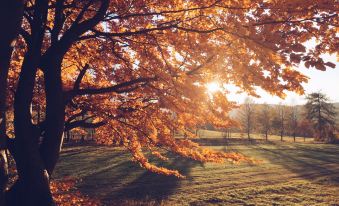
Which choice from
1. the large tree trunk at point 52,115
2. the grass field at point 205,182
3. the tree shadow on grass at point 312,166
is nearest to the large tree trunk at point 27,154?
the large tree trunk at point 52,115

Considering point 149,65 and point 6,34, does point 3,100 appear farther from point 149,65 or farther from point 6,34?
point 149,65

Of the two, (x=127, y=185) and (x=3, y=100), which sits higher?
(x=3, y=100)

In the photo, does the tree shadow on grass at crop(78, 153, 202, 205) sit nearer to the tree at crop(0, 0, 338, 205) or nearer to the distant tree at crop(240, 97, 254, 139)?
the tree at crop(0, 0, 338, 205)

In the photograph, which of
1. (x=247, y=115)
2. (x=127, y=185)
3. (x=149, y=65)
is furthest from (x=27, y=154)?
(x=247, y=115)

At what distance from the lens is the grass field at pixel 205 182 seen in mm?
21578

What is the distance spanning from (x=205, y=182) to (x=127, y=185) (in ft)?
24.7

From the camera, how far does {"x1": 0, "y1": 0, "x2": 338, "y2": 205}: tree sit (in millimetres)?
4535

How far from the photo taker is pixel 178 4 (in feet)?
19.0

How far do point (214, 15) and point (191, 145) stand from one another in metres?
4.27

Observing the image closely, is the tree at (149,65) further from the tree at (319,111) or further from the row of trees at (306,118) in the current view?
the tree at (319,111)

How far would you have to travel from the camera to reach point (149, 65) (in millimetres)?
7359

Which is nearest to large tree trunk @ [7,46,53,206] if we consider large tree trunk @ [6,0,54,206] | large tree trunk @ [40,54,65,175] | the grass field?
large tree trunk @ [6,0,54,206]

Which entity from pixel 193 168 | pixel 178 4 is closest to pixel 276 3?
pixel 178 4

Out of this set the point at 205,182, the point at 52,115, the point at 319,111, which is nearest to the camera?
the point at 52,115
